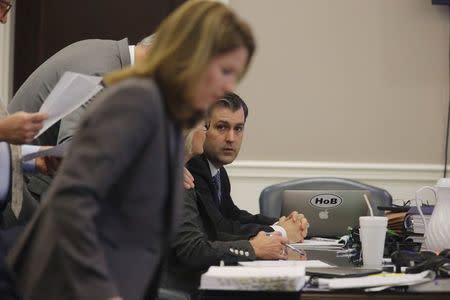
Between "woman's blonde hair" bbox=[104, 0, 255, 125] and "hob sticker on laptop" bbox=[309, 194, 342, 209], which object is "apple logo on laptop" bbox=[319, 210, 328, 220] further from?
"woman's blonde hair" bbox=[104, 0, 255, 125]

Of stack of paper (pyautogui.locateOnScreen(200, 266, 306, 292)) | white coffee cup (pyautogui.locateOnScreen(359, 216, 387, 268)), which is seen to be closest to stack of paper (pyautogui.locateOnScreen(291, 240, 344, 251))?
white coffee cup (pyautogui.locateOnScreen(359, 216, 387, 268))

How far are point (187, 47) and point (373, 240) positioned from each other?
43.4 inches

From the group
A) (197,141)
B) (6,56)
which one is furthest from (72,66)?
(6,56)

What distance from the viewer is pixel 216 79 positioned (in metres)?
1.37

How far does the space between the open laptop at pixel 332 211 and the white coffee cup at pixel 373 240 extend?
1.08 meters

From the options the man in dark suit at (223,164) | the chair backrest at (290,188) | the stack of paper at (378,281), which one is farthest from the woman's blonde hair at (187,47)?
the chair backrest at (290,188)

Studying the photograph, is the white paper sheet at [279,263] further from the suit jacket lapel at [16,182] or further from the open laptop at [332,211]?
the open laptop at [332,211]

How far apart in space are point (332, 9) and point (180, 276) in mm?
2600

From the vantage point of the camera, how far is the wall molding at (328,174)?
4676 millimetres

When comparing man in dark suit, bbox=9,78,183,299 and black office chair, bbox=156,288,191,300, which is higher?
man in dark suit, bbox=9,78,183,299

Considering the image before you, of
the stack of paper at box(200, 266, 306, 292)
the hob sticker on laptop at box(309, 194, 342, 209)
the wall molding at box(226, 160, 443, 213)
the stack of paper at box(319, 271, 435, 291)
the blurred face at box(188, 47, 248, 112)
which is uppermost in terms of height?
the blurred face at box(188, 47, 248, 112)

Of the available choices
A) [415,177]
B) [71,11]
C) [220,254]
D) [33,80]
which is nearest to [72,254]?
[220,254]

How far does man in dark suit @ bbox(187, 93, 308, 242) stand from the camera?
2924mm

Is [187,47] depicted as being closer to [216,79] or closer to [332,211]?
[216,79]
